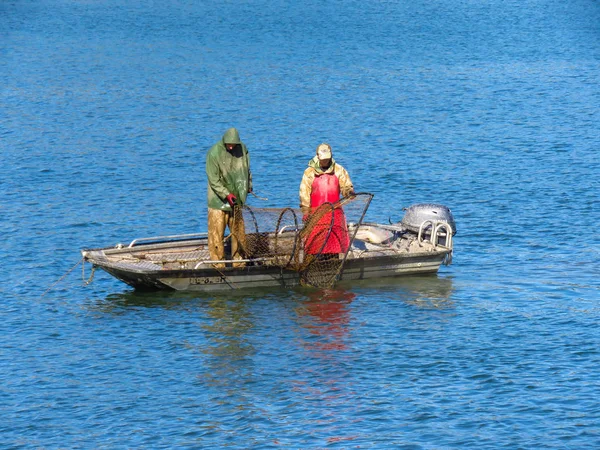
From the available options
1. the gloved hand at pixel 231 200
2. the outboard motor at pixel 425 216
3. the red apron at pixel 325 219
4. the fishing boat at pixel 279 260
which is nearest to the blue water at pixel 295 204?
the fishing boat at pixel 279 260

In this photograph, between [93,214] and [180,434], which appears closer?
[180,434]

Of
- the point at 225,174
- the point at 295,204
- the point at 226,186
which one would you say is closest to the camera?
the point at 225,174

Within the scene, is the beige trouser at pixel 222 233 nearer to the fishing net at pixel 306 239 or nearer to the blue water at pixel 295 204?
the fishing net at pixel 306 239

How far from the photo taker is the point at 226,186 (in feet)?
70.4

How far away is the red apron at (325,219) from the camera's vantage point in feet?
70.4

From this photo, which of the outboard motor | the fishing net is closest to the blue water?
the fishing net

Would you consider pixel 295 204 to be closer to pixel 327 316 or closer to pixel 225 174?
pixel 225 174

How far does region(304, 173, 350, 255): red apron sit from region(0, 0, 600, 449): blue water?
1091 mm

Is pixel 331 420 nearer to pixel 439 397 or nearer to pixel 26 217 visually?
pixel 439 397

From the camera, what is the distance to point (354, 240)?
23406mm

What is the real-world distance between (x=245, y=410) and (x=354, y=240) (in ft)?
23.4

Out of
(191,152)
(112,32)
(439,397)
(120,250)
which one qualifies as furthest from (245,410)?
(112,32)

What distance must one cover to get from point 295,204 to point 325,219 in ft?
35.3

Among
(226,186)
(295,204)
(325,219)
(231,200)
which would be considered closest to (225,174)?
(226,186)
